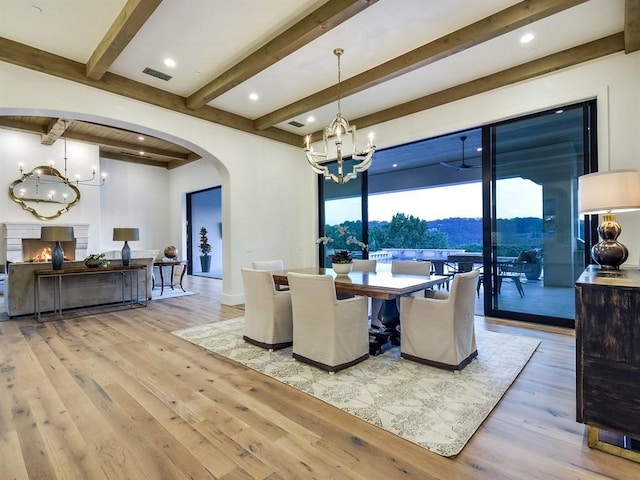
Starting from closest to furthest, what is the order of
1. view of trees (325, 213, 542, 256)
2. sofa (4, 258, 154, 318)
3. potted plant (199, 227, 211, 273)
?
sofa (4, 258, 154, 318)
view of trees (325, 213, 542, 256)
potted plant (199, 227, 211, 273)

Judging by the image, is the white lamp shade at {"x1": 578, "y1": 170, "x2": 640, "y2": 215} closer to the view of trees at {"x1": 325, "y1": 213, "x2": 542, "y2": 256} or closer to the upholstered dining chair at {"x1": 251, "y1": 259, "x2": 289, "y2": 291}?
the upholstered dining chair at {"x1": 251, "y1": 259, "x2": 289, "y2": 291}

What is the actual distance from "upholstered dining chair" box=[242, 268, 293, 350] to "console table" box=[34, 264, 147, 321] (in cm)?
308

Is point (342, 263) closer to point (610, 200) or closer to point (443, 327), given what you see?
point (443, 327)

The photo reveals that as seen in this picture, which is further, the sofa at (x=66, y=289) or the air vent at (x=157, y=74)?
the sofa at (x=66, y=289)

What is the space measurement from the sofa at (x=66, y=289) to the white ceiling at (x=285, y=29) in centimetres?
302

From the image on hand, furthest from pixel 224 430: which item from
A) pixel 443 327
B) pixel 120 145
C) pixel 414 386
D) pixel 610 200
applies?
pixel 120 145

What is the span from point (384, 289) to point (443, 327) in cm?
59

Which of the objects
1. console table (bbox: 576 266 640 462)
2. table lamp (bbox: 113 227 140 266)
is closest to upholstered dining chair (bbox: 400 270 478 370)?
console table (bbox: 576 266 640 462)

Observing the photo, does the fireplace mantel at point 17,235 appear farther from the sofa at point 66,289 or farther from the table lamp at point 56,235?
the table lamp at point 56,235

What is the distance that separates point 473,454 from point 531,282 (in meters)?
3.32

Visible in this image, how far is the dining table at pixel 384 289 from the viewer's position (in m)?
2.82

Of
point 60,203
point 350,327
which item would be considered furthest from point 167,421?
point 60,203

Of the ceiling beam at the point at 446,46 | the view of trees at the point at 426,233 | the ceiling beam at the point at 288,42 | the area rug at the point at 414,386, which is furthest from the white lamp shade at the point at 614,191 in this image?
the view of trees at the point at 426,233

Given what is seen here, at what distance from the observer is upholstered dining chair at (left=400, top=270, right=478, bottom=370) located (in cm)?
278
